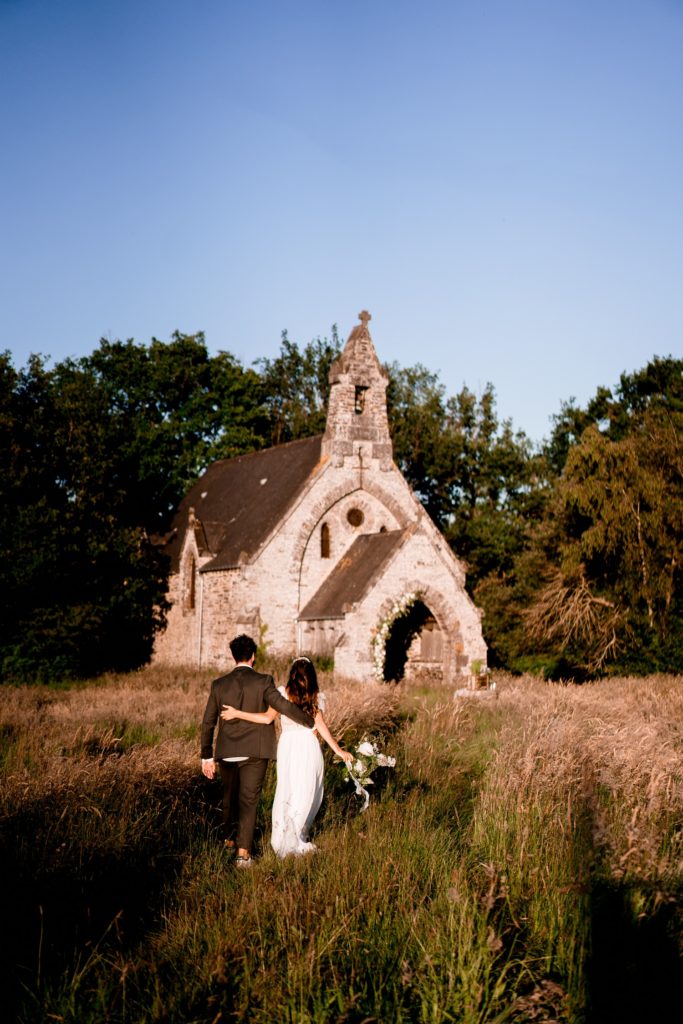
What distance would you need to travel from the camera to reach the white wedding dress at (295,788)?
7773 millimetres

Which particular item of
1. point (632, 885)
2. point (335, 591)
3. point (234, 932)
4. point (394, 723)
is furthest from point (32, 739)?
point (335, 591)

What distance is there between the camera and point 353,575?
27.9m

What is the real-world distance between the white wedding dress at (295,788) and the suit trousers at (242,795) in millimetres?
177

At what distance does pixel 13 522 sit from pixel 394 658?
1235 centimetres

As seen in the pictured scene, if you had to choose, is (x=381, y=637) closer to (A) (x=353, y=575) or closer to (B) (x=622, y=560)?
(A) (x=353, y=575)

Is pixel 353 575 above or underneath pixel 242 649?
above

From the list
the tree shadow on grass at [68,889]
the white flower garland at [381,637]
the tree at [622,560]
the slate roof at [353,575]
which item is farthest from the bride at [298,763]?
the tree at [622,560]

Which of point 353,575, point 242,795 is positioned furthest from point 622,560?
point 242,795

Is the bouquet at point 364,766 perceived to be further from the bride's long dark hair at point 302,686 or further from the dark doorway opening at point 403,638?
the dark doorway opening at point 403,638

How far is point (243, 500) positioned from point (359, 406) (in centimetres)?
513

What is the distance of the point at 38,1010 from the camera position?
5.11 m

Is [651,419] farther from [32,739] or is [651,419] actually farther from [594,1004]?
[594,1004]

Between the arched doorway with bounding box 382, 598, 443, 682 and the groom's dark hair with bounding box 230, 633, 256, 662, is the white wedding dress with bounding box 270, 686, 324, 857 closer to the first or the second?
the groom's dark hair with bounding box 230, 633, 256, 662

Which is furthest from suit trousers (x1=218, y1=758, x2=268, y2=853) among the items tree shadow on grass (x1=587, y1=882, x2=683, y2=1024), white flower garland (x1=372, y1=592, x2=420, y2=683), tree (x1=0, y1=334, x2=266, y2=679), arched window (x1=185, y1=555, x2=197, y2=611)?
arched window (x1=185, y1=555, x2=197, y2=611)
